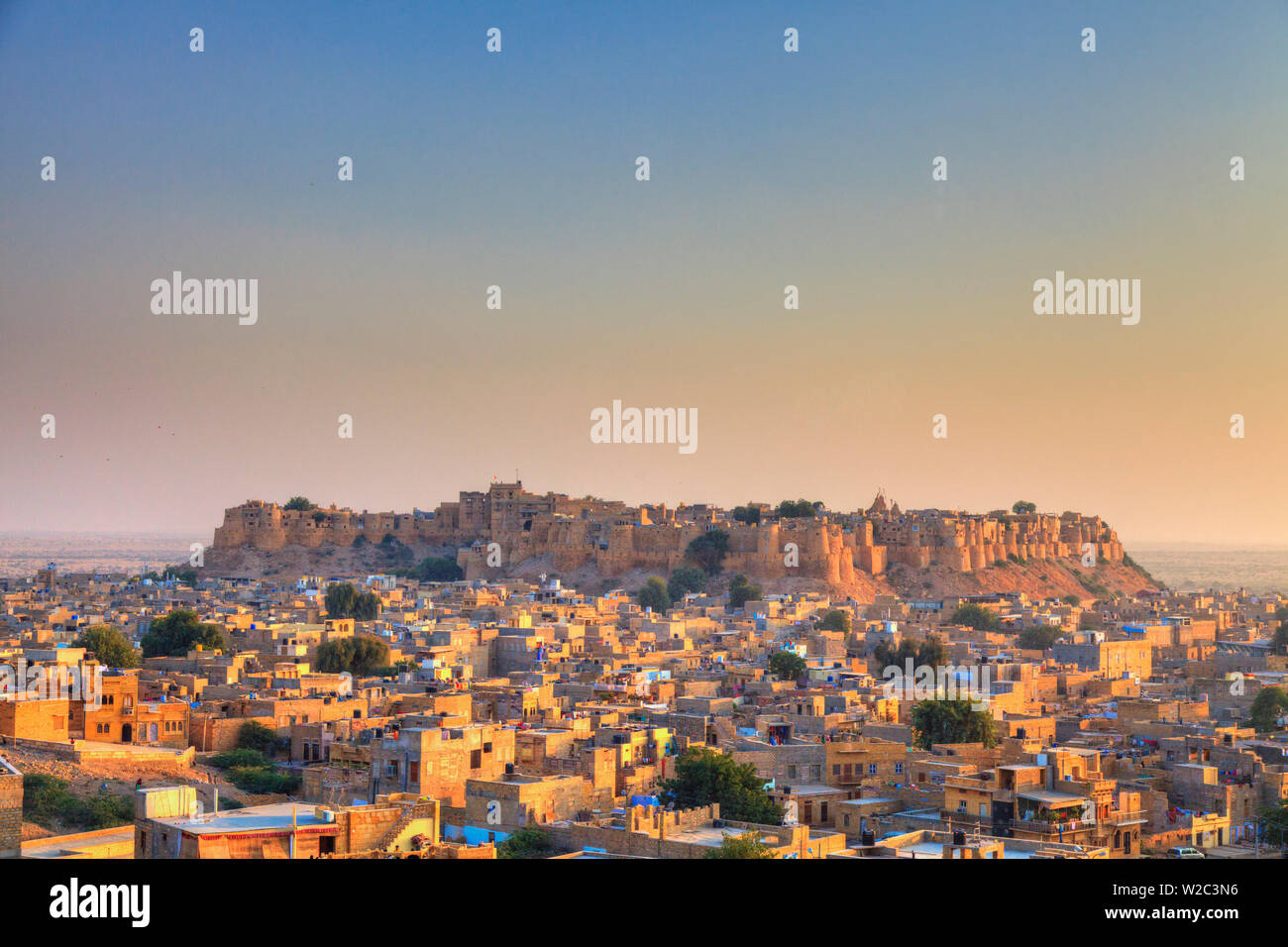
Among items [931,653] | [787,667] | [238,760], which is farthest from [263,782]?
[931,653]

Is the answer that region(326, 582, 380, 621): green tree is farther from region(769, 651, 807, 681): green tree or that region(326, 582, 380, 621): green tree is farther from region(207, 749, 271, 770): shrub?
region(207, 749, 271, 770): shrub

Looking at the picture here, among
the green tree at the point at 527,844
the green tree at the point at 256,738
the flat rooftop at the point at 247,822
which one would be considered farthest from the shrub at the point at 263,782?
the flat rooftop at the point at 247,822

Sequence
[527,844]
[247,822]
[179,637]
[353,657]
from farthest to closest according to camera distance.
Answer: [179,637]
[353,657]
[527,844]
[247,822]

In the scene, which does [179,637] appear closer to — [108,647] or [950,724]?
[108,647]

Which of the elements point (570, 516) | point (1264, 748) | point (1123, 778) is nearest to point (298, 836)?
point (1123, 778)

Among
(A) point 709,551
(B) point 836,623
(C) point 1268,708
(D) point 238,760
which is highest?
(A) point 709,551
